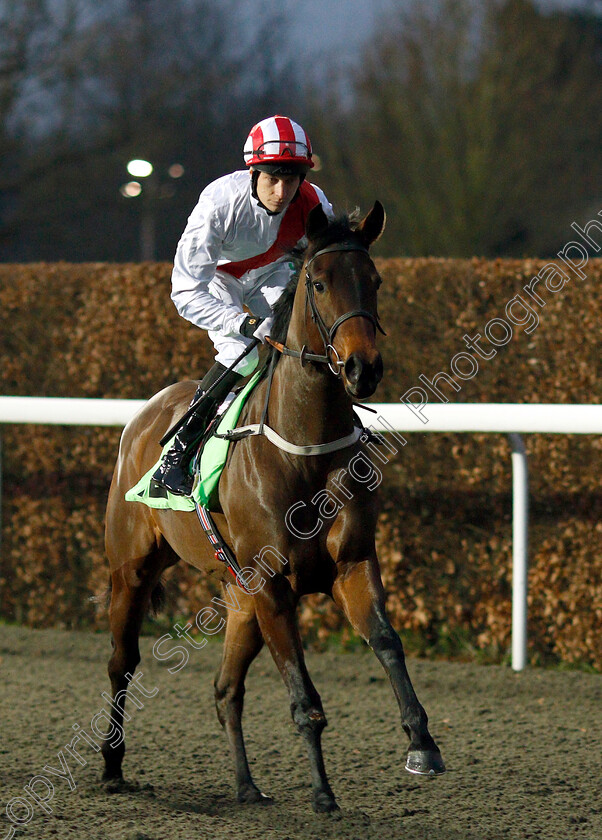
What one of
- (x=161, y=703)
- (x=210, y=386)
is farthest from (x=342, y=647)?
(x=210, y=386)

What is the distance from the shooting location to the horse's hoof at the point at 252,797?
11.8 feet

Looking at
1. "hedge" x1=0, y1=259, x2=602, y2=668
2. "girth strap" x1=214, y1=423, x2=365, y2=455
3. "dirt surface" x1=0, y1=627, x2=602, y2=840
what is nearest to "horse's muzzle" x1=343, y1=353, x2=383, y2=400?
"girth strap" x1=214, y1=423, x2=365, y2=455

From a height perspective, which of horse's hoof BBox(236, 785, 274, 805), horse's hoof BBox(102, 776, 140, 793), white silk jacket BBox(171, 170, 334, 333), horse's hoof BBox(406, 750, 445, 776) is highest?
white silk jacket BBox(171, 170, 334, 333)

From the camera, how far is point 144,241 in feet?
73.2

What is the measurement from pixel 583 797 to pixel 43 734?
2.21m

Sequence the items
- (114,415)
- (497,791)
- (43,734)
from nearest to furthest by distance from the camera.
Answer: (497,791) → (43,734) → (114,415)

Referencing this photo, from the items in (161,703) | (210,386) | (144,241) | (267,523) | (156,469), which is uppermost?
(144,241)

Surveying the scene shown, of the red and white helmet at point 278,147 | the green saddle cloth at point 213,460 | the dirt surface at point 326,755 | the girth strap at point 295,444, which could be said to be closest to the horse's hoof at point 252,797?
the dirt surface at point 326,755

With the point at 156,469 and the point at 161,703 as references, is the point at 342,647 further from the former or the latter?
the point at 156,469

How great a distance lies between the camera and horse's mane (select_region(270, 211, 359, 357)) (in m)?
3.09

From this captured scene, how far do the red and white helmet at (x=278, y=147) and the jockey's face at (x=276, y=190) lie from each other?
0.04 meters

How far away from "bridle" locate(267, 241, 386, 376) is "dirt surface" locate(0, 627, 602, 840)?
139 cm

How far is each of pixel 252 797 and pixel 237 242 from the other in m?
1.90

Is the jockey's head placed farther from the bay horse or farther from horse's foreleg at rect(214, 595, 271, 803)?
horse's foreleg at rect(214, 595, 271, 803)
